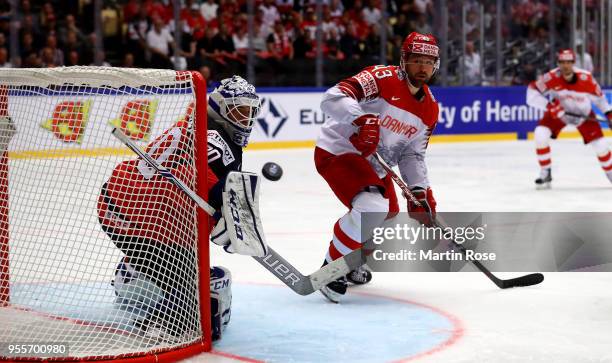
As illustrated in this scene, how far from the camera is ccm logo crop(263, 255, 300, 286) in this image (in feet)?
10.1

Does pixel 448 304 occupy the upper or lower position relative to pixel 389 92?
lower

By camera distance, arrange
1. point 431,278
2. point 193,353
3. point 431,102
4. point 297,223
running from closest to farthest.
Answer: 1. point 193,353
2. point 431,102
3. point 431,278
4. point 297,223

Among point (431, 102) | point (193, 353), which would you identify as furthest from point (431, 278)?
point (193, 353)

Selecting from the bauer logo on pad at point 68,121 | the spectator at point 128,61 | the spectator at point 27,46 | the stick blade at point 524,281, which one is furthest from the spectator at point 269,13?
the bauer logo on pad at point 68,121

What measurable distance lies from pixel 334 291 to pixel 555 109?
185 inches

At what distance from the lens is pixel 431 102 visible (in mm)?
3699

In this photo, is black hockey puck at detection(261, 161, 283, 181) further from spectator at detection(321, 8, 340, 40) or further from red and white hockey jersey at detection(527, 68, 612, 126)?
spectator at detection(321, 8, 340, 40)

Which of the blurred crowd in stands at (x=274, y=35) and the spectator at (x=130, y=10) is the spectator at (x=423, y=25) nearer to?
the blurred crowd in stands at (x=274, y=35)

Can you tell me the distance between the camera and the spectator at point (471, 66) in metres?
12.4

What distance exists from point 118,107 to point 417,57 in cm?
115

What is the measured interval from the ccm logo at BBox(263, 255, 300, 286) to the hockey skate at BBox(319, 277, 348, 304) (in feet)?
1.01

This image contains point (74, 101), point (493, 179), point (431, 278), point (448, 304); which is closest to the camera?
point (74, 101)

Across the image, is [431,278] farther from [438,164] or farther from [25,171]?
[438,164]

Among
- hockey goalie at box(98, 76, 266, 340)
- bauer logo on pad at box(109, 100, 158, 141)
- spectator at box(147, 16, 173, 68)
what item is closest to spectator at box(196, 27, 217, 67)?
spectator at box(147, 16, 173, 68)
